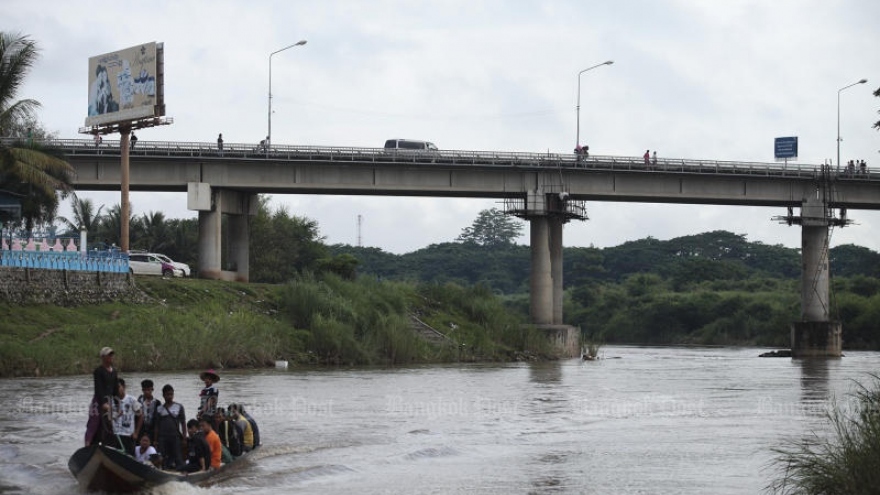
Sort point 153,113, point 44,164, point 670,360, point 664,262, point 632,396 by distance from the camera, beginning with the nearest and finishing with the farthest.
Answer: point 632,396
point 44,164
point 153,113
point 670,360
point 664,262

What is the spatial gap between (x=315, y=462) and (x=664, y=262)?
510 ft

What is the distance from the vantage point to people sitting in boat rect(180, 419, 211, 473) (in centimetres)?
2252

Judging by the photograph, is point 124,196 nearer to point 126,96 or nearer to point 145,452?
point 126,96

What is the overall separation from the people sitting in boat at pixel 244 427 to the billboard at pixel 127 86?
3535 cm

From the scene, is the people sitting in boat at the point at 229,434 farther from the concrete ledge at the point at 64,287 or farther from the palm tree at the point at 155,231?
the palm tree at the point at 155,231

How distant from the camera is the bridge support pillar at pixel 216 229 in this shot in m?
72.2

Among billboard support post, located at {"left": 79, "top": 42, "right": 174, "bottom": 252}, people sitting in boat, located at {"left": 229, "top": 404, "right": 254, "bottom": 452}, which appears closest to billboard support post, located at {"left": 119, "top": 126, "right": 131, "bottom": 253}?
billboard support post, located at {"left": 79, "top": 42, "right": 174, "bottom": 252}

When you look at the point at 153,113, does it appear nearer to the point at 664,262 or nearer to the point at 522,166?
the point at 522,166

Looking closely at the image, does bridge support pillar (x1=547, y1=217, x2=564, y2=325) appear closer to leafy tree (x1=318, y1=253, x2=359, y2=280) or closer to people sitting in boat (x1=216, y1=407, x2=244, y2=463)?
leafy tree (x1=318, y1=253, x2=359, y2=280)

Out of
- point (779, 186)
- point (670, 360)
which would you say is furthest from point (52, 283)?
point (779, 186)

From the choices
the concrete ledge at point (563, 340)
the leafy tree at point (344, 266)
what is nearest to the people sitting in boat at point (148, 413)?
the concrete ledge at point (563, 340)

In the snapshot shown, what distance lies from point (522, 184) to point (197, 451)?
56.8 m

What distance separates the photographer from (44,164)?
5284 centimetres

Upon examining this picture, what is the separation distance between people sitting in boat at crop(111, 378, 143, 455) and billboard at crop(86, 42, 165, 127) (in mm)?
37705
